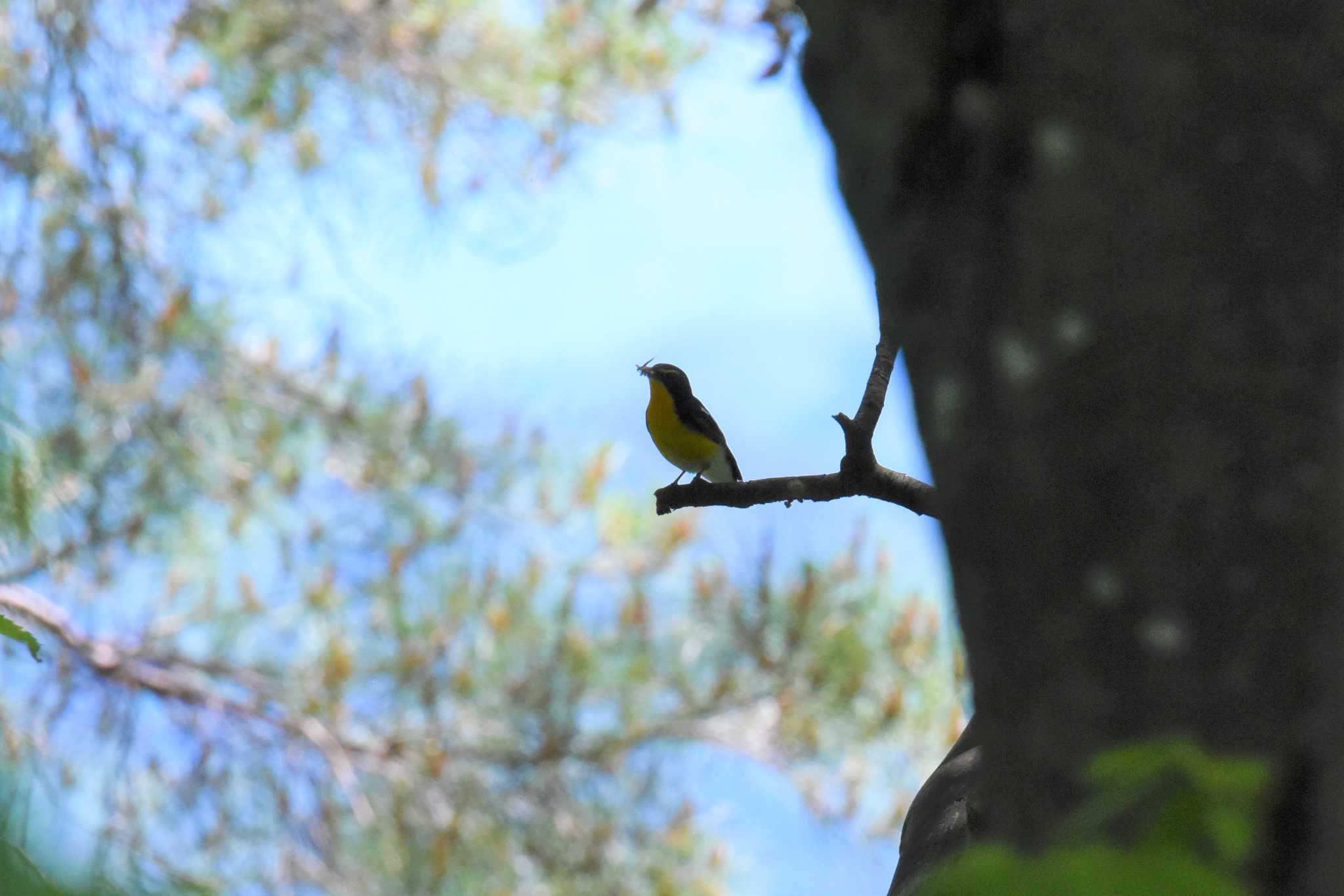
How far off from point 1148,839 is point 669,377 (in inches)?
136

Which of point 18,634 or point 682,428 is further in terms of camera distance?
point 682,428

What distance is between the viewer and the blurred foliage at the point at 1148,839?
1.51 ft

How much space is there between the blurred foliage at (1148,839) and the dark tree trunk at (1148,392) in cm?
6

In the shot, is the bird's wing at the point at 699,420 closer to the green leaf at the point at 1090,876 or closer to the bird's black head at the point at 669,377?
the bird's black head at the point at 669,377

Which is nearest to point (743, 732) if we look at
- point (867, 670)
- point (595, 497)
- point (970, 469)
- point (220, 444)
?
point (867, 670)

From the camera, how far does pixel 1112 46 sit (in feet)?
2.06

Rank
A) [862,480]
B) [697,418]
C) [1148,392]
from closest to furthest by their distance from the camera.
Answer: [1148,392] → [862,480] → [697,418]

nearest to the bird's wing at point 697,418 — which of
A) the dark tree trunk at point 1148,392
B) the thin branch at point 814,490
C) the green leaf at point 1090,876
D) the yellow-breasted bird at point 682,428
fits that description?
the yellow-breasted bird at point 682,428

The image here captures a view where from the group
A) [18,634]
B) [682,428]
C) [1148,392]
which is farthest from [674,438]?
[1148,392]

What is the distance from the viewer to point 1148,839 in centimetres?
51

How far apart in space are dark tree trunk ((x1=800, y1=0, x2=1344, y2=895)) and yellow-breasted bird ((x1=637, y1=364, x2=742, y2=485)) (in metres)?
3.10

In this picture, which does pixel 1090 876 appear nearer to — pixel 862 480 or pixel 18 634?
pixel 18 634

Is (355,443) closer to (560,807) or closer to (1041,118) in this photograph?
(560,807)

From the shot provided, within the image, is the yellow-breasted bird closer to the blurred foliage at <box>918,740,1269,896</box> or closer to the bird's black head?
the bird's black head
